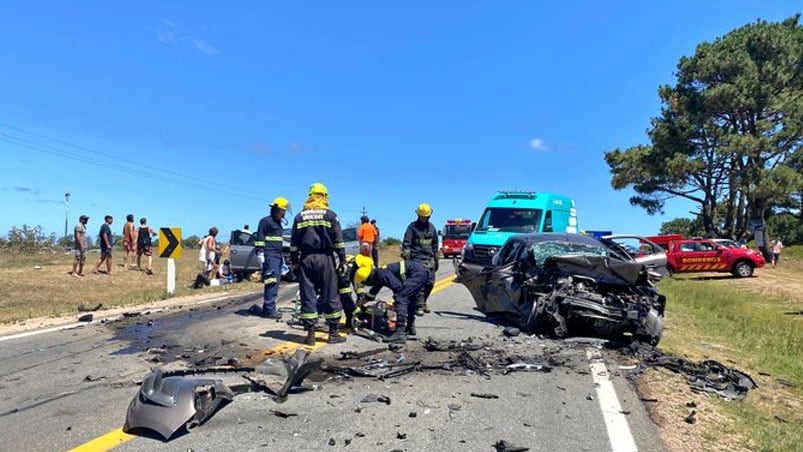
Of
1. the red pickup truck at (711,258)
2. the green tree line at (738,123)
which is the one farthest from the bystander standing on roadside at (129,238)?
the green tree line at (738,123)

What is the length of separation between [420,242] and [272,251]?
8.45 feet

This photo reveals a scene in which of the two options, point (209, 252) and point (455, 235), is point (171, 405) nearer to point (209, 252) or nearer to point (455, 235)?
point (209, 252)

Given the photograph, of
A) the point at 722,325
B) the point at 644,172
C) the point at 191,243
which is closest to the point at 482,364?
the point at 722,325

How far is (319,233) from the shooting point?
276 inches

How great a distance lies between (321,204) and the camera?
711 centimetres

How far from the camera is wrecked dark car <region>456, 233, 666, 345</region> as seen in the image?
24.4 ft

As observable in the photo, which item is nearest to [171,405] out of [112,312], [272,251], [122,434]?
[122,434]

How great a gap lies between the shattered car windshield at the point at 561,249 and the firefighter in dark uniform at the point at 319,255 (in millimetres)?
3279

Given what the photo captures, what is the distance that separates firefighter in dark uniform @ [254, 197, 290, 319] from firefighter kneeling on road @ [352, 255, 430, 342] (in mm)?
1790

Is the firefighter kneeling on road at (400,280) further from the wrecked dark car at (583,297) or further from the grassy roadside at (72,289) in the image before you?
the grassy roadside at (72,289)

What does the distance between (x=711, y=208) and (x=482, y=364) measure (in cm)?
3248

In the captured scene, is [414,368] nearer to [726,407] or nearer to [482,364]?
[482,364]

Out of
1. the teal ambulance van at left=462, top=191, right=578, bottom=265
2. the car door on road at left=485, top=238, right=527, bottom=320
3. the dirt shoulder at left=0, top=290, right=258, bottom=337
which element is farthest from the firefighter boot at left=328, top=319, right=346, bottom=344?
the teal ambulance van at left=462, top=191, right=578, bottom=265

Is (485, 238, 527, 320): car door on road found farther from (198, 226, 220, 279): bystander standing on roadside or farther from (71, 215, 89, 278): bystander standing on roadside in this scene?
(71, 215, 89, 278): bystander standing on roadside
